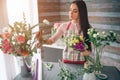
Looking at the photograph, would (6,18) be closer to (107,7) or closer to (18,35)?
(18,35)

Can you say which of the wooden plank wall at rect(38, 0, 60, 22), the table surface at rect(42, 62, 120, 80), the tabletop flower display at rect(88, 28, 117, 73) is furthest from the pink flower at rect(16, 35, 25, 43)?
the wooden plank wall at rect(38, 0, 60, 22)

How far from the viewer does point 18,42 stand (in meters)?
1.31

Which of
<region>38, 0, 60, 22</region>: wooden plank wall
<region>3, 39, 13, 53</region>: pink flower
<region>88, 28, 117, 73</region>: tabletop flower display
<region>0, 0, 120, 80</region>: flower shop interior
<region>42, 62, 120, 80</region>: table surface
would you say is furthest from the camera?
<region>38, 0, 60, 22</region>: wooden plank wall

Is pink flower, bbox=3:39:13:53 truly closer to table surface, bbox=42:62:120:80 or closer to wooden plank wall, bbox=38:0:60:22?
table surface, bbox=42:62:120:80

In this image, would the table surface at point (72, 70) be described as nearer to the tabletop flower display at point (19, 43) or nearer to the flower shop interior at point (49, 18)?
the flower shop interior at point (49, 18)

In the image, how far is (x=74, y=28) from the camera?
5.70 ft

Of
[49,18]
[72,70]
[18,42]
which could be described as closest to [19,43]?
[18,42]

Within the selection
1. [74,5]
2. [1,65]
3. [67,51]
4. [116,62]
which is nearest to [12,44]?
[67,51]

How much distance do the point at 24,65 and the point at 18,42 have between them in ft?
0.69

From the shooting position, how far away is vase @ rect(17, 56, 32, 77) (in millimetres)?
1373

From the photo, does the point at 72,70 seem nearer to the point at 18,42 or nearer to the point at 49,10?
the point at 18,42

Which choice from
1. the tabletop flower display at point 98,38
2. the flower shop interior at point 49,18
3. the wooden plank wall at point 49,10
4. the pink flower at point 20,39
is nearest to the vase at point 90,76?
the tabletop flower display at point 98,38

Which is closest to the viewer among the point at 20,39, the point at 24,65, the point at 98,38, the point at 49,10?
the point at 98,38

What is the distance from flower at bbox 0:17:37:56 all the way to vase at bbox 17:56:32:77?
0.20 feet
